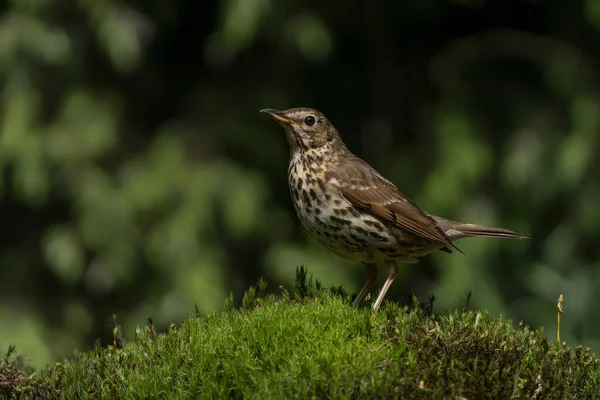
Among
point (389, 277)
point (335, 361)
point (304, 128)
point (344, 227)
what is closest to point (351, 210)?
point (344, 227)

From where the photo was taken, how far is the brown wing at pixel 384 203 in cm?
458

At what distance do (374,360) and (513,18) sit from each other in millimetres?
4711

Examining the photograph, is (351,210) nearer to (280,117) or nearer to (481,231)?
(280,117)

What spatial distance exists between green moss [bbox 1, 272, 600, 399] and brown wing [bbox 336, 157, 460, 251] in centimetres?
68

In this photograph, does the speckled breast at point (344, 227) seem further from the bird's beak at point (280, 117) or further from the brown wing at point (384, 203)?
the bird's beak at point (280, 117)

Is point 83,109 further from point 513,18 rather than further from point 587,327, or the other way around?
point 587,327

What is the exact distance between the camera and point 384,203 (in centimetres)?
468

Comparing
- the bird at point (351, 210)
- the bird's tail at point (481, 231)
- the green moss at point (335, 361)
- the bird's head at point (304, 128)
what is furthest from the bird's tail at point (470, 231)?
the green moss at point (335, 361)

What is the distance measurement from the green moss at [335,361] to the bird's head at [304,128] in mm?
1181

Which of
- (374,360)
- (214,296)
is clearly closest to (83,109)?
(214,296)

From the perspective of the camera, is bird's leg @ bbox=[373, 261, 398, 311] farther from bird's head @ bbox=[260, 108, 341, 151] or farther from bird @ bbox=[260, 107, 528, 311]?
bird's head @ bbox=[260, 108, 341, 151]

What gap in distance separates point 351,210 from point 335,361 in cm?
130

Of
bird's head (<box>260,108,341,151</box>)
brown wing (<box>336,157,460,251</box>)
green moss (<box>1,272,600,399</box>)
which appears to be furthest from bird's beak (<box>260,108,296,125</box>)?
green moss (<box>1,272,600,399</box>)

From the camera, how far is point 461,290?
263 inches
